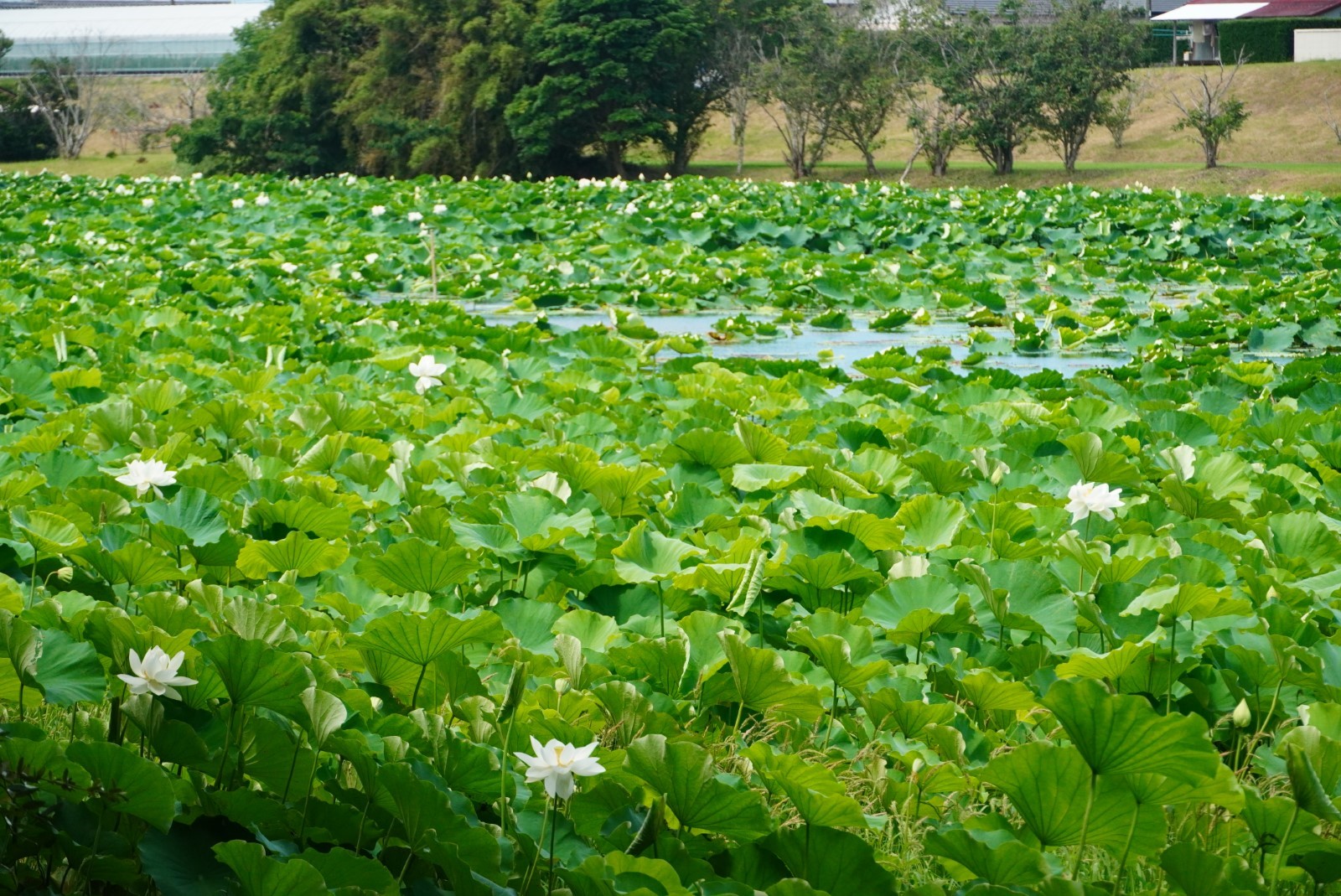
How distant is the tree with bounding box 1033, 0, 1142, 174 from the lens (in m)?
23.8

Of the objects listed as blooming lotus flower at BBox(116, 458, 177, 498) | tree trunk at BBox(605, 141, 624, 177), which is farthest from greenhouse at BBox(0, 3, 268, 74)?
blooming lotus flower at BBox(116, 458, 177, 498)

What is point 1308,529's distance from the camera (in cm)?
276

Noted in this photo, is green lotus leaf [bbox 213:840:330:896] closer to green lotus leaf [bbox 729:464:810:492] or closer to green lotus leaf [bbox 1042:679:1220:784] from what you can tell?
green lotus leaf [bbox 1042:679:1220:784]

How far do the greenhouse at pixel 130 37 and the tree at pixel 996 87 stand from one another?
24.4 m

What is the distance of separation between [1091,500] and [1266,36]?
36021 millimetres

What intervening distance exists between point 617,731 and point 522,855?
419 millimetres

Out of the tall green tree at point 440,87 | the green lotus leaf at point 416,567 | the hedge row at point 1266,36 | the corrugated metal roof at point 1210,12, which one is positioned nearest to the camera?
the green lotus leaf at point 416,567

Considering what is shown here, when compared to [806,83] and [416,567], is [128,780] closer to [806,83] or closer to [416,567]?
[416,567]

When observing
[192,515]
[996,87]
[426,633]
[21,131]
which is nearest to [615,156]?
[996,87]

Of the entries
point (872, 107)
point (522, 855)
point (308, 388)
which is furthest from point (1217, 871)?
point (872, 107)

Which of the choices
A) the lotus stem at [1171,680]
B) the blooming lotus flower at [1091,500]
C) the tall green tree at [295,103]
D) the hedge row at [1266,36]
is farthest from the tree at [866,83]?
the lotus stem at [1171,680]

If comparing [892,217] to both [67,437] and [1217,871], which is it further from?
[1217,871]

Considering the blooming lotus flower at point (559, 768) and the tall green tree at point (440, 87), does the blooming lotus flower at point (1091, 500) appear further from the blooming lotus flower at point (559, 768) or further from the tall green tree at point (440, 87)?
the tall green tree at point (440, 87)

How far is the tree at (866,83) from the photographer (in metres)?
25.6
